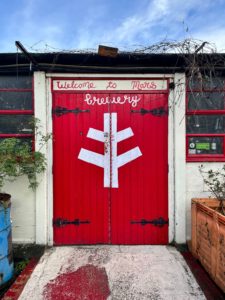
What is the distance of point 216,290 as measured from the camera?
111 inches

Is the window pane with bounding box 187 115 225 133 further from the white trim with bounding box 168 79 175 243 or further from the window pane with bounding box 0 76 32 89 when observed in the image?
the window pane with bounding box 0 76 32 89

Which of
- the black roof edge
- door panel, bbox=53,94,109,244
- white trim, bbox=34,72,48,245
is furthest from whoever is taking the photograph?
door panel, bbox=53,94,109,244

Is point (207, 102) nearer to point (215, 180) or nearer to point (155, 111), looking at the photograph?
point (155, 111)

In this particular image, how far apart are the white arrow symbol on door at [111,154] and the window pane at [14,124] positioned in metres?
0.93

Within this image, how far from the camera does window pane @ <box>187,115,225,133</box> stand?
393 centimetres

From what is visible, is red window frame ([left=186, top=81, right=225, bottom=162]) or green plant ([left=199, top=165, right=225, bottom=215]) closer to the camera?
green plant ([left=199, top=165, right=225, bottom=215])

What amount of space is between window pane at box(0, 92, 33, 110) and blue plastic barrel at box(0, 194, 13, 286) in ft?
4.67

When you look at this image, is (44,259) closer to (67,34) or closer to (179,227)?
(179,227)

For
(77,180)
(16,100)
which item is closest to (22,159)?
(77,180)

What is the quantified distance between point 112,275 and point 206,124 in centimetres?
248

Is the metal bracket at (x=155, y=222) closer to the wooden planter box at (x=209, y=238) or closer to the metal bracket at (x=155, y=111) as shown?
the wooden planter box at (x=209, y=238)

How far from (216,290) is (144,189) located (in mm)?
1579

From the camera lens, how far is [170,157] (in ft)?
12.8

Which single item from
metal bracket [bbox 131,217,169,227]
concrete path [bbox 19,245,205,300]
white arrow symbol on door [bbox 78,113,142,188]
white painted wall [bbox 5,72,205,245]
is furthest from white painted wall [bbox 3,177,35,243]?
metal bracket [bbox 131,217,169,227]
